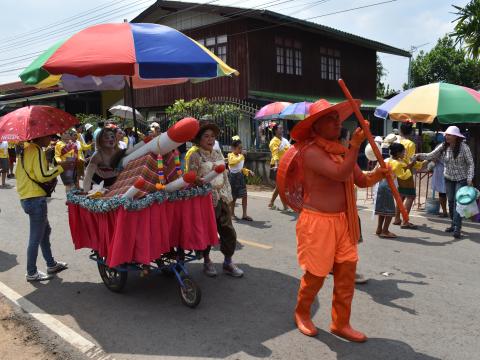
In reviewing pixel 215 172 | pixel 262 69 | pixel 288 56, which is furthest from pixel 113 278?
pixel 288 56

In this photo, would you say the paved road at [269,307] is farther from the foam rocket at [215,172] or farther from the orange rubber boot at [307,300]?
the foam rocket at [215,172]

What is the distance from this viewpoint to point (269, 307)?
4375 mm

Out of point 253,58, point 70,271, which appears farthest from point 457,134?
point 253,58

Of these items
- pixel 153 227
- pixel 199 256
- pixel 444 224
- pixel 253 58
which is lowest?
pixel 444 224

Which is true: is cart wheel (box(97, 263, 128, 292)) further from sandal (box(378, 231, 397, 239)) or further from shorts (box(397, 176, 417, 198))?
shorts (box(397, 176, 417, 198))

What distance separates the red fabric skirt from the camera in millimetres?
4016

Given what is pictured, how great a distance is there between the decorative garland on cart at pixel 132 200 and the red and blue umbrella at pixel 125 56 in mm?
1068

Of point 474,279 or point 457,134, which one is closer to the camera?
point 474,279

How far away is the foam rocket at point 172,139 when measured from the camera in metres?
4.03

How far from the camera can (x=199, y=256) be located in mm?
4707

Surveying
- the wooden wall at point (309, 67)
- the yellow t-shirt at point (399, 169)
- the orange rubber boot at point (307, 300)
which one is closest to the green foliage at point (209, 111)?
the wooden wall at point (309, 67)

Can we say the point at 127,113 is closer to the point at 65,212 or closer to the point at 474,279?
the point at 65,212

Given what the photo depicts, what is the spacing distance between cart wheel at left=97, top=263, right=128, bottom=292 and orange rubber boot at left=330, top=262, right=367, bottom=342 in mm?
2185

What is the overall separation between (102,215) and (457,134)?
5695 mm
